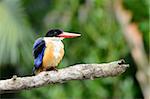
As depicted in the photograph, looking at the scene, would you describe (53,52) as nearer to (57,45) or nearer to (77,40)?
(57,45)

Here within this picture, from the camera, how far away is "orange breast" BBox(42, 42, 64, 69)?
5.96ft

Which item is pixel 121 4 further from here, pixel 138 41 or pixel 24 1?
pixel 24 1

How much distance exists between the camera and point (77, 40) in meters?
5.02

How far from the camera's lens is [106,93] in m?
4.88

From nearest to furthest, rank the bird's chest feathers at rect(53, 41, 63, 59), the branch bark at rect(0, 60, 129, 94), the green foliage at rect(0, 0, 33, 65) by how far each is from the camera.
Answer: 1. the bird's chest feathers at rect(53, 41, 63, 59)
2. the branch bark at rect(0, 60, 129, 94)
3. the green foliage at rect(0, 0, 33, 65)

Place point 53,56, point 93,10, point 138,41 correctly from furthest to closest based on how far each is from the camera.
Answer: point 93,10 < point 138,41 < point 53,56

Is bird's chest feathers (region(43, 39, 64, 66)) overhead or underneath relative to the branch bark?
overhead

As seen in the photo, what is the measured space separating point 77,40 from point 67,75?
121 inches

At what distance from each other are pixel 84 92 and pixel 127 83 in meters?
0.45

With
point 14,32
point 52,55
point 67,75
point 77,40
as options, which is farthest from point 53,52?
point 77,40

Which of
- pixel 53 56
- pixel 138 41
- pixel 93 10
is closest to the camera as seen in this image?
pixel 53 56

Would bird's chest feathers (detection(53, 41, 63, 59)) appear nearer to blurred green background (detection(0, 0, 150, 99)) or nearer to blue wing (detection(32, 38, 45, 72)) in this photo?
blue wing (detection(32, 38, 45, 72))

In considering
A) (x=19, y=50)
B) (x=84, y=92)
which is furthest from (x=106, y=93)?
(x=19, y=50)

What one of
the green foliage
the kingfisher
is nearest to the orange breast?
the kingfisher
